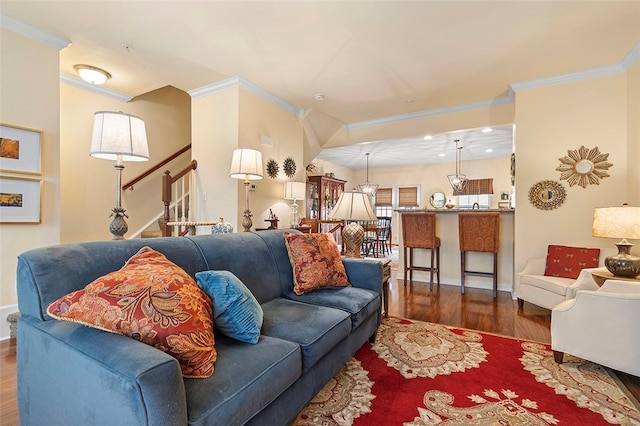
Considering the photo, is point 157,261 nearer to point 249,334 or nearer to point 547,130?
point 249,334

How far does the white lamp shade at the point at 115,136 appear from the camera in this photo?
1.67 metres

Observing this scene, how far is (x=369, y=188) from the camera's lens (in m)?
8.95

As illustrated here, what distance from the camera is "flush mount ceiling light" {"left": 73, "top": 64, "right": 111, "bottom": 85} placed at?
11.4 ft

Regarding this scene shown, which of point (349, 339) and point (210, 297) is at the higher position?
point (210, 297)

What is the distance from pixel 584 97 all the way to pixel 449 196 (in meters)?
5.20

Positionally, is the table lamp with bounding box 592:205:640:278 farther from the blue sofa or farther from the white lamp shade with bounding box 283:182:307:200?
the white lamp shade with bounding box 283:182:307:200

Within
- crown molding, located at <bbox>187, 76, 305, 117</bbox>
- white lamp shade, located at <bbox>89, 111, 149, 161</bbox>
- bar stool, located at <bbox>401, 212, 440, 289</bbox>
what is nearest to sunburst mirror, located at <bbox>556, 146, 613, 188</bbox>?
bar stool, located at <bbox>401, 212, 440, 289</bbox>

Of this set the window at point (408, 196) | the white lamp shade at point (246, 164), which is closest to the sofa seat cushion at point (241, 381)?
the white lamp shade at point (246, 164)

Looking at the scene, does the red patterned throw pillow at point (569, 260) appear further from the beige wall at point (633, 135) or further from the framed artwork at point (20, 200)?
the framed artwork at point (20, 200)

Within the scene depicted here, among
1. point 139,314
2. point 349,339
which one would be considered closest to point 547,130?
point 349,339

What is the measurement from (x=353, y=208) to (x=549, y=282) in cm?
216

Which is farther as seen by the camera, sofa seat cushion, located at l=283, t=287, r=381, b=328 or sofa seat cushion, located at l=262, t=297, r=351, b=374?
sofa seat cushion, located at l=283, t=287, r=381, b=328

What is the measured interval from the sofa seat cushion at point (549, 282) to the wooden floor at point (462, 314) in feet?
1.07

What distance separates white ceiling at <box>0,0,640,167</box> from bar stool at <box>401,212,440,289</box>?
5.68 ft
